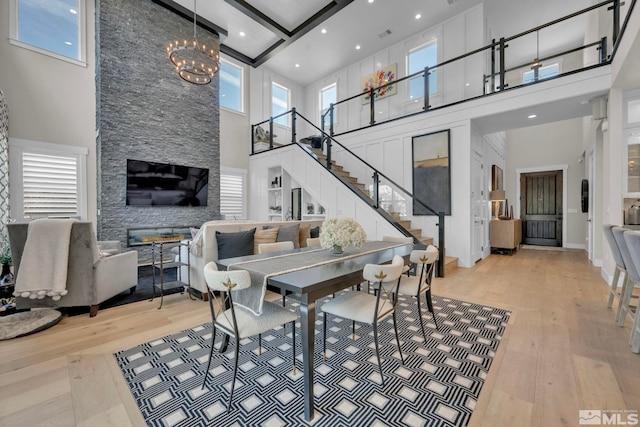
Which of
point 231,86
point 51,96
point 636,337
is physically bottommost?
point 636,337

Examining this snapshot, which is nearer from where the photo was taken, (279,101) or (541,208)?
(541,208)

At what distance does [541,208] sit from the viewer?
848cm

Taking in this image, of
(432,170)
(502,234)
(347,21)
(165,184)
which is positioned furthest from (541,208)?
(165,184)

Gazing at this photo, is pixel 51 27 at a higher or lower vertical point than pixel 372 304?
higher

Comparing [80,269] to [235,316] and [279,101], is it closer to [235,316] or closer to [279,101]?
[235,316]

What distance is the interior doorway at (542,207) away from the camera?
8.12m

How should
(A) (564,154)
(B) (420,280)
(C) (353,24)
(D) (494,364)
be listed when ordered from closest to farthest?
(D) (494,364) < (B) (420,280) < (C) (353,24) < (A) (564,154)

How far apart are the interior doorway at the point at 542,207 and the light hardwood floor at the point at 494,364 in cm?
573

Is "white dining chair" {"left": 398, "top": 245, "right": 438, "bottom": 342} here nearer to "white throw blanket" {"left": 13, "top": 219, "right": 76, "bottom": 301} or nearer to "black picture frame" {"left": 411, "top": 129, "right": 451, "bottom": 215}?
"black picture frame" {"left": 411, "top": 129, "right": 451, "bottom": 215}

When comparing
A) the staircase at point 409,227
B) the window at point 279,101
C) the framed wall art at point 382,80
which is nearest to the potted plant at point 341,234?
the staircase at point 409,227

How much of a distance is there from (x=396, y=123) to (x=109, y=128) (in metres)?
5.93

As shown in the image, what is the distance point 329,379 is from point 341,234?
1.09 meters

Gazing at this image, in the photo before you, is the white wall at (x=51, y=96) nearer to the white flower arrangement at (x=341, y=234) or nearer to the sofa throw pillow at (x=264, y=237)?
the sofa throw pillow at (x=264, y=237)

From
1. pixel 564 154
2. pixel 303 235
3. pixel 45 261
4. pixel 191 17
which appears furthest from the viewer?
pixel 564 154
